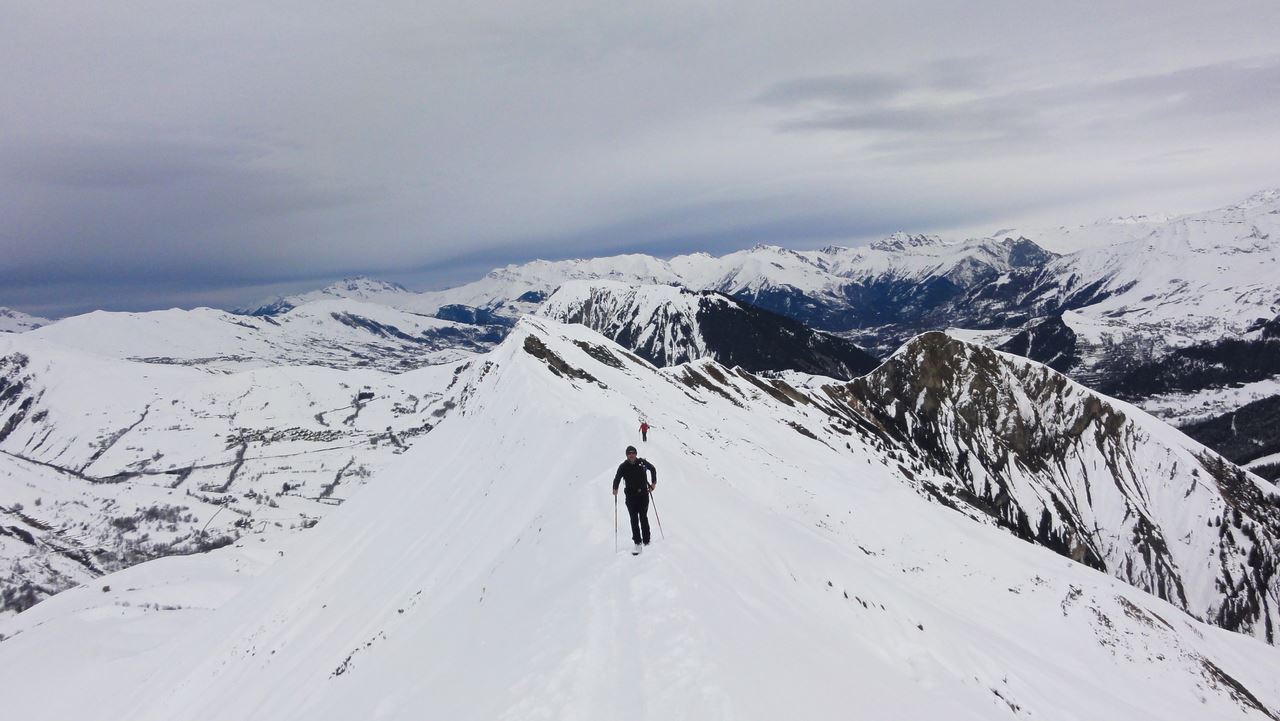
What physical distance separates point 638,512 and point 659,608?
350 centimetres

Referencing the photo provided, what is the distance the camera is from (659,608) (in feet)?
39.8

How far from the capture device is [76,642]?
90.6m

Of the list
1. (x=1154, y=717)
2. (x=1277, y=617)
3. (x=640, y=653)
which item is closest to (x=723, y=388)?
(x=1154, y=717)

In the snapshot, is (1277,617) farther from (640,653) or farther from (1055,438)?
(640,653)

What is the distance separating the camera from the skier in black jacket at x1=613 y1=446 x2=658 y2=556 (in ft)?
50.0

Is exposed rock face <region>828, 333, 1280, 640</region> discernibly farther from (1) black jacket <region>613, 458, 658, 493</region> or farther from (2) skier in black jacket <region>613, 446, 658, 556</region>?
(1) black jacket <region>613, 458, 658, 493</region>

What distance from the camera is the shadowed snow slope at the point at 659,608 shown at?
11.3 m

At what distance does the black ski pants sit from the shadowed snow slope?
105 cm

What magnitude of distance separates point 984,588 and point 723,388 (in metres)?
57.4

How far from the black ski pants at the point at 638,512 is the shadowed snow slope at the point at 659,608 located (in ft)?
3.45

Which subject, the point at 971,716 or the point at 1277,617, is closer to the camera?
the point at 971,716

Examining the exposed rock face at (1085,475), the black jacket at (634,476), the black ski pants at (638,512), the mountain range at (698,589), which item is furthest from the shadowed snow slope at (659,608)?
the exposed rock face at (1085,475)

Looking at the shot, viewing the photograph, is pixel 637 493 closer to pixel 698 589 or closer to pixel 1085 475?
pixel 698 589

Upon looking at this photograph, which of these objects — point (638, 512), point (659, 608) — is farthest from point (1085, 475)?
point (659, 608)
